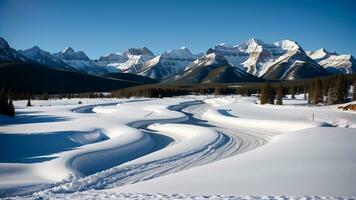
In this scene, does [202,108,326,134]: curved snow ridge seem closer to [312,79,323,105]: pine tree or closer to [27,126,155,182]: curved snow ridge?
[27,126,155,182]: curved snow ridge

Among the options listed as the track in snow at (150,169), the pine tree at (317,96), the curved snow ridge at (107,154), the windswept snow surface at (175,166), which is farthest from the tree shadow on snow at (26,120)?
the pine tree at (317,96)

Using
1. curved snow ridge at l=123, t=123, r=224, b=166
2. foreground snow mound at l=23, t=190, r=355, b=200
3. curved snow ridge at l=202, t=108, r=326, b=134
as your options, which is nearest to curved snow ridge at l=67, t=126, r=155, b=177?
curved snow ridge at l=123, t=123, r=224, b=166

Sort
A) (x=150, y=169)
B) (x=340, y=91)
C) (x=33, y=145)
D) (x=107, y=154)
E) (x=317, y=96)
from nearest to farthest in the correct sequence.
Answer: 1. (x=150, y=169)
2. (x=107, y=154)
3. (x=33, y=145)
4. (x=340, y=91)
5. (x=317, y=96)

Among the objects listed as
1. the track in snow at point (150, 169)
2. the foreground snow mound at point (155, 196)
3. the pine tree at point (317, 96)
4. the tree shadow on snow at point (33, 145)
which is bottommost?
the tree shadow on snow at point (33, 145)

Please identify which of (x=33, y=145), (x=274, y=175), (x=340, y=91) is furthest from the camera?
(x=340, y=91)

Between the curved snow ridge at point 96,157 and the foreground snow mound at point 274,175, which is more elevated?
the foreground snow mound at point 274,175

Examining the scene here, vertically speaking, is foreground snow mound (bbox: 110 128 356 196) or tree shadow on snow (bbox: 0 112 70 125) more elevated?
foreground snow mound (bbox: 110 128 356 196)

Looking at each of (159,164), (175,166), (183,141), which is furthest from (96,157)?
(183,141)

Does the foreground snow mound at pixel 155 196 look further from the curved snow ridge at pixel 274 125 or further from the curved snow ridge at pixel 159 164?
the curved snow ridge at pixel 274 125

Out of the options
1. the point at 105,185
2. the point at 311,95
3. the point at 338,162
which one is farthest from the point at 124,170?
the point at 311,95

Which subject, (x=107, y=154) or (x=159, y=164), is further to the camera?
(x=107, y=154)

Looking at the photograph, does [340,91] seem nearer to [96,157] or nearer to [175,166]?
[175,166]

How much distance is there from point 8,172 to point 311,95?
87.1 meters

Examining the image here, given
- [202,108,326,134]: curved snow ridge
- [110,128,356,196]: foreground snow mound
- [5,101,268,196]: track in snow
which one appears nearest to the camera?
[110,128,356,196]: foreground snow mound
